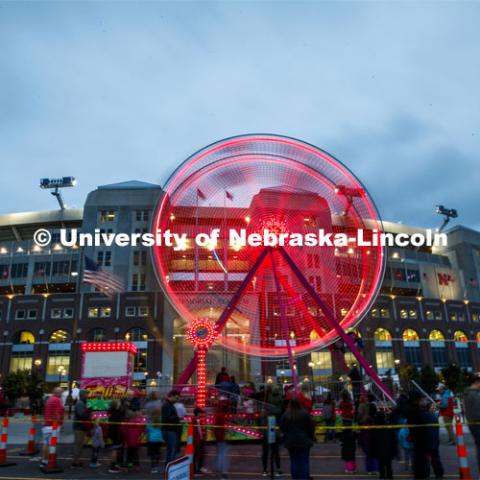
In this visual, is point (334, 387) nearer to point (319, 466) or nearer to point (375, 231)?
point (375, 231)

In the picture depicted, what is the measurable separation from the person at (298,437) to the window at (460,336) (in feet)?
287

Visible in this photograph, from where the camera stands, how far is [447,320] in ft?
292

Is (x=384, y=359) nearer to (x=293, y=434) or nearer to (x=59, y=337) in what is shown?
(x=59, y=337)

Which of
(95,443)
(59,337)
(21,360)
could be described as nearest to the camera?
(95,443)

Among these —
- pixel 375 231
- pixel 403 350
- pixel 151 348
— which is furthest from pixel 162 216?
pixel 403 350

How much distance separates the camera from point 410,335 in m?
84.9

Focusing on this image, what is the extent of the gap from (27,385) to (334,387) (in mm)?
37454

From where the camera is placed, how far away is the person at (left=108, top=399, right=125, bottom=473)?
1414 cm

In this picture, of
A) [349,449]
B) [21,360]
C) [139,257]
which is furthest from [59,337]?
[349,449]

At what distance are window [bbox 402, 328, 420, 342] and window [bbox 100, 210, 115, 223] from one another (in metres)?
51.8

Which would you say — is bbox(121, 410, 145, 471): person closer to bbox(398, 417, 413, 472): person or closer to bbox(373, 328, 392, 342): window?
bbox(398, 417, 413, 472): person

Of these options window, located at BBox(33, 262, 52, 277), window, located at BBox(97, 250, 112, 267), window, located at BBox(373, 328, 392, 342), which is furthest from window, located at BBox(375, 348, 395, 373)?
window, located at BBox(33, 262, 52, 277)

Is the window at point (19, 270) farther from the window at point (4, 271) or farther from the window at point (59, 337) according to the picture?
the window at point (59, 337)

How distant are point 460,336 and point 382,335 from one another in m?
17.4
